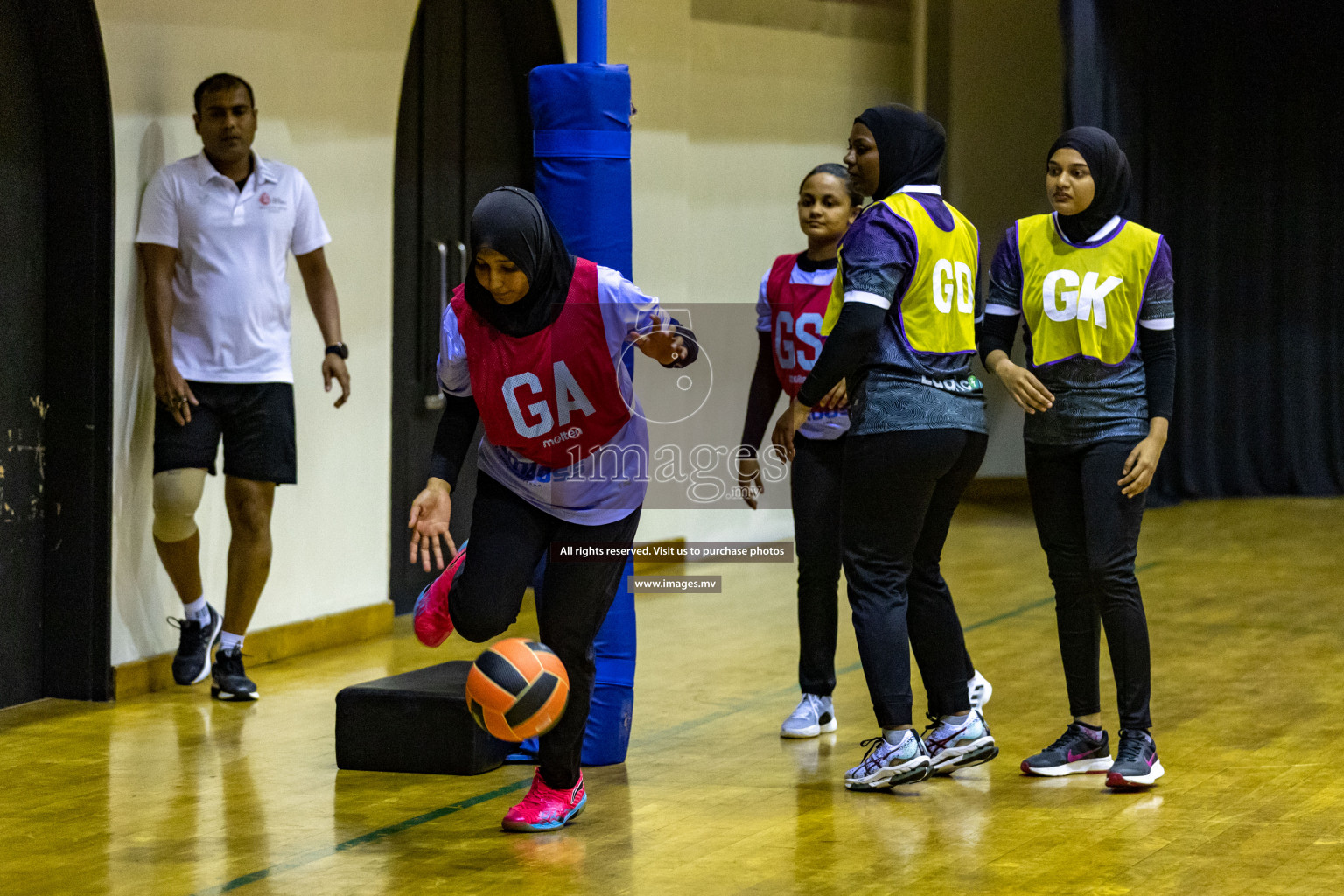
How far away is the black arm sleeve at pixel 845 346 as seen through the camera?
13.7ft

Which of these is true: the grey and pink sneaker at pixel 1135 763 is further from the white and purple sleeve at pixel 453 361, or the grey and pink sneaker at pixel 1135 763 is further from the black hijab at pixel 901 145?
the white and purple sleeve at pixel 453 361

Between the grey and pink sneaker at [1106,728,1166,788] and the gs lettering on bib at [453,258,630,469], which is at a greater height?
the gs lettering on bib at [453,258,630,469]

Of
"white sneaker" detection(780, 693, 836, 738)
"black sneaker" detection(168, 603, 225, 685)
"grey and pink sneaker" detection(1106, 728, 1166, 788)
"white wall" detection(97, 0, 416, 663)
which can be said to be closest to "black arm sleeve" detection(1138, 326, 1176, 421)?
"grey and pink sneaker" detection(1106, 728, 1166, 788)

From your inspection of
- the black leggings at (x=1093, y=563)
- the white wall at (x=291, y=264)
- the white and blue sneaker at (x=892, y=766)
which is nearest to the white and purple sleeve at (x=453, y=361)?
the white and blue sneaker at (x=892, y=766)

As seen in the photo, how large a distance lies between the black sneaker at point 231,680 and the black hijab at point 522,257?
7.36ft

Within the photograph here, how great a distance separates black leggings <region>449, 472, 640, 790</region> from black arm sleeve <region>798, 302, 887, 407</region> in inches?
23.8

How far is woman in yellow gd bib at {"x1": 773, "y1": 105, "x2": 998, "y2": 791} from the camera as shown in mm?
4207

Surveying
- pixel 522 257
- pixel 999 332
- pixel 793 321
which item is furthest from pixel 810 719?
pixel 522 257

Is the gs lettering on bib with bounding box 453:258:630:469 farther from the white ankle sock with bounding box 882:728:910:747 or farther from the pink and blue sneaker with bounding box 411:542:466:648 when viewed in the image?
the white ankle sock with bounding box 882:728:910:747

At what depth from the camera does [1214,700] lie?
552cm

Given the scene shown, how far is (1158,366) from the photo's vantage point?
437cm

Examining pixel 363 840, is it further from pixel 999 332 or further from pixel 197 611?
pixel 999 332

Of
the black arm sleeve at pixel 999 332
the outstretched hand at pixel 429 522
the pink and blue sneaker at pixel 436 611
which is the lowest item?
the pink and blue sneaker at pixel 436 611

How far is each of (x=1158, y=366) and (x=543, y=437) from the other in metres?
1.71
